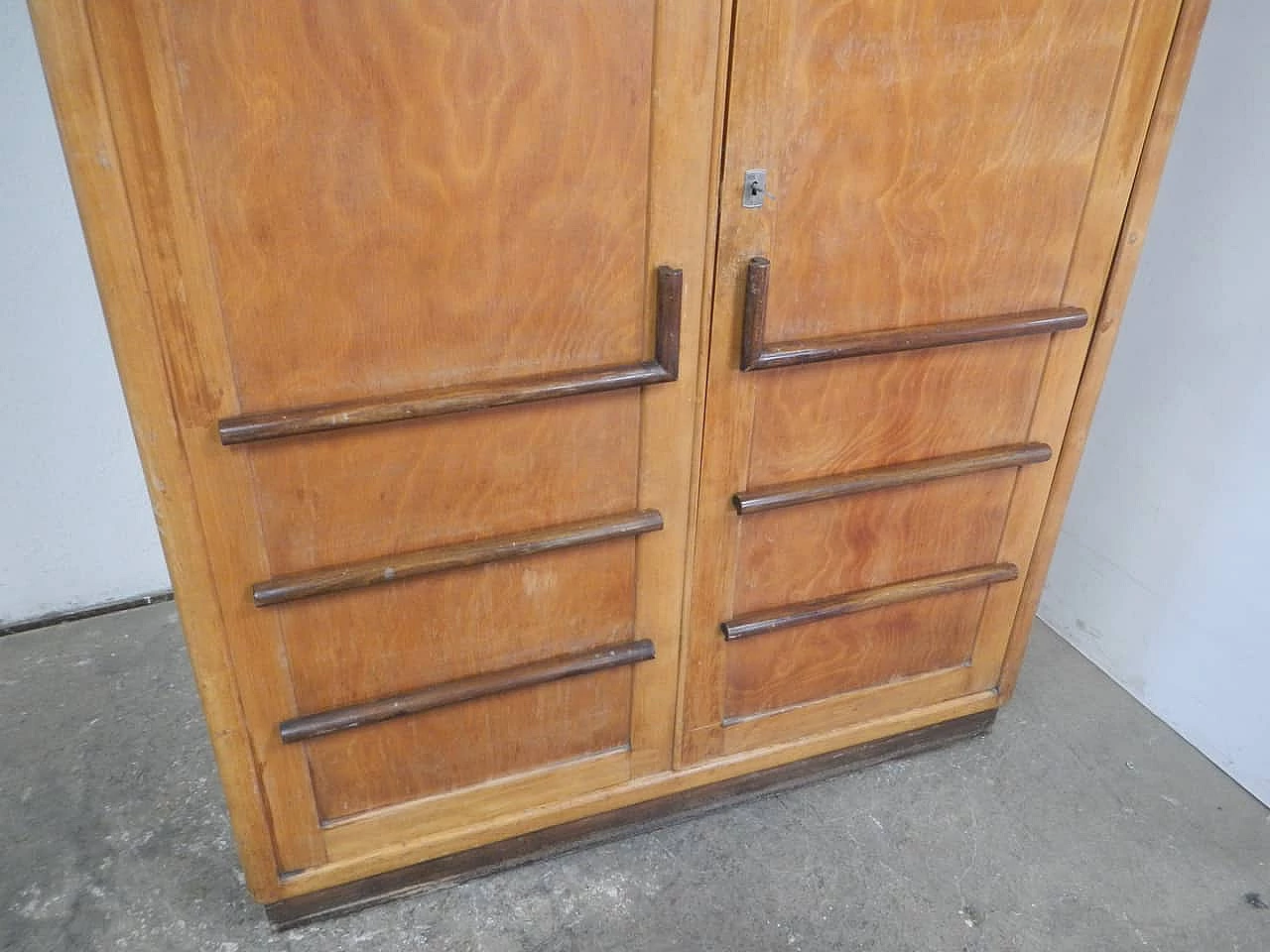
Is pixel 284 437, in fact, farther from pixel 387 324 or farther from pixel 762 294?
pixel 762 294

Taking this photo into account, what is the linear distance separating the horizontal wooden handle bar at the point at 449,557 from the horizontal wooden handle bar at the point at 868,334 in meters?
0.29

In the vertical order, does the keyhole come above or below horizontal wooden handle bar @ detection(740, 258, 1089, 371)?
above

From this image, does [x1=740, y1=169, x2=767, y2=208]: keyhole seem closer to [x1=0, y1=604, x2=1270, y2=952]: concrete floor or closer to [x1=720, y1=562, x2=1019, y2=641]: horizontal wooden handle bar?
[x1=720, y1=562, x2=1019, y2=641]: horizontal wooden handle bar

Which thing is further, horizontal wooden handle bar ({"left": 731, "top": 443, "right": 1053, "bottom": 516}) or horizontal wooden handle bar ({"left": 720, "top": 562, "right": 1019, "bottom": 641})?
horizontal wooden handle bar ({"left": 720, "top": 562, "right": 1019, "bottom": 641})

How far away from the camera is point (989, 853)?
1669mm

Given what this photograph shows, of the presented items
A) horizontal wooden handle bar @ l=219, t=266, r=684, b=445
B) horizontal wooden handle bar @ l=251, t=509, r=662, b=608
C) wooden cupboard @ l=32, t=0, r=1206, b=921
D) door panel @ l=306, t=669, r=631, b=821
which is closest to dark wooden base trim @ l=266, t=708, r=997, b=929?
wooden cupboard @ l=32, t=0, r=1206, b=921

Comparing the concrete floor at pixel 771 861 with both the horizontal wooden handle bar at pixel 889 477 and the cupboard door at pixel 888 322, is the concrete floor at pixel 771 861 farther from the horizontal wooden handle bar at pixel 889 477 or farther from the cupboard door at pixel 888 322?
the horizontal wooden handle bar at pixel 889 477

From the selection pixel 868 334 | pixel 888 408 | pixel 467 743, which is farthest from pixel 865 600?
pixel 467 743

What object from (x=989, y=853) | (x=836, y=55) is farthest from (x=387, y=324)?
(x=989, y=853)

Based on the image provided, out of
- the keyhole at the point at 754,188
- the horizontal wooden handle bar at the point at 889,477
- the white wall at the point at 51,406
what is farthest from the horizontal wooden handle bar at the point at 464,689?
the white wall at the point at 51,406

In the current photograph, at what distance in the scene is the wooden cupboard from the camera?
1000 millimetres

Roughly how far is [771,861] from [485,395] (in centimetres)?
102

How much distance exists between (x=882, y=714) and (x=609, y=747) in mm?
555

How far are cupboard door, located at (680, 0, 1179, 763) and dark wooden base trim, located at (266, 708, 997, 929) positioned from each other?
0.34 ft
